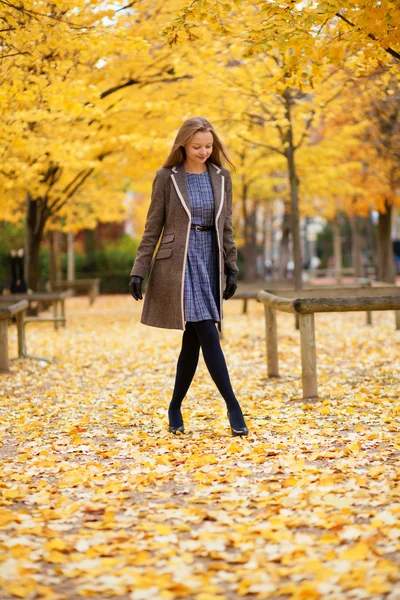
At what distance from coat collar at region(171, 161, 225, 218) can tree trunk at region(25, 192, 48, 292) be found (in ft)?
38.9

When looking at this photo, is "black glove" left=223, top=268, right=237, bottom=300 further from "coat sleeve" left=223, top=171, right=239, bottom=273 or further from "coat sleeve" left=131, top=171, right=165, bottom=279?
"coat sleeve" left=131, top=171, right=165, bottom=279

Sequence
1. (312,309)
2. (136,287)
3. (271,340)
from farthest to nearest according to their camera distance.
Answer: (271,340), (312,309), (136,287)

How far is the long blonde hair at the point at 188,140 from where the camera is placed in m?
5.21

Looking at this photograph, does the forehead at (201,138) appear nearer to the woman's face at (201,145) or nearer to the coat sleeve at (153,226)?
the woman's face at (201,145)

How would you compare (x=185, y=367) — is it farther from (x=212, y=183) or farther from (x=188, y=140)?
(x=188, y=140)

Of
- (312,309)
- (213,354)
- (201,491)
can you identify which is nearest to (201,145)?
(213,354)

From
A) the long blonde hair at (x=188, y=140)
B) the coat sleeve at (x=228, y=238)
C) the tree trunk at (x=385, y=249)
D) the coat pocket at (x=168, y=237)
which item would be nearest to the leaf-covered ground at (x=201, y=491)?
the coat sleeve at (x=228, y=238)

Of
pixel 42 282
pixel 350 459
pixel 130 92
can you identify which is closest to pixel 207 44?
pixel 130 92

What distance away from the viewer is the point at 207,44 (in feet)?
37.2

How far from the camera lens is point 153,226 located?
535 cm

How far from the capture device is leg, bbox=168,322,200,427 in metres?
5.48

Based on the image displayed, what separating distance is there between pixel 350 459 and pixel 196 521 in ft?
4.31

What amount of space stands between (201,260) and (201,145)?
70 centimetres

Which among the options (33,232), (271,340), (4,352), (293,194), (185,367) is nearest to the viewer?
Result: (185,367)
